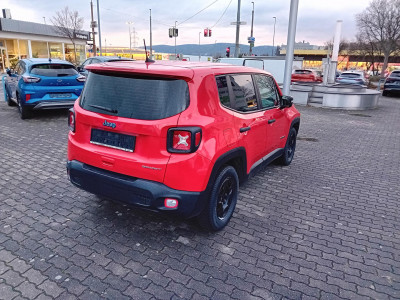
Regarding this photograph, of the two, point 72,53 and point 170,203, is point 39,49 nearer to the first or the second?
point 72,53

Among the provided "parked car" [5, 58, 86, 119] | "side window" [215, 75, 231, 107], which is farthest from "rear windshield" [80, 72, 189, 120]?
"parked car" [5, 58, 86, 119]

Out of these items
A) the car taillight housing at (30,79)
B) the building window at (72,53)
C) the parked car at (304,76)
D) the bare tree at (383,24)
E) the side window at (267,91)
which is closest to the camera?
the side window at (267,91)

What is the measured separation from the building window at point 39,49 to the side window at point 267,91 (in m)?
35.9

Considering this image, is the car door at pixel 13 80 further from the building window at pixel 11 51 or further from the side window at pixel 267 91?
the building window at pixel 11 51

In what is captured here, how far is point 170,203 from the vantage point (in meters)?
2.92

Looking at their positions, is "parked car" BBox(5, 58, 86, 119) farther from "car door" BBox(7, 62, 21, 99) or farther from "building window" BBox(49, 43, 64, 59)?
"building window" BBox(49, 43, 64, 59)

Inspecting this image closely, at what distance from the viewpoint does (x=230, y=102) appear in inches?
136

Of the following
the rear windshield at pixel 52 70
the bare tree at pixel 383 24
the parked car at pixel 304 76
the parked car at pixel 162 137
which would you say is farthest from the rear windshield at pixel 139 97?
the bare tree at pixel 383 24

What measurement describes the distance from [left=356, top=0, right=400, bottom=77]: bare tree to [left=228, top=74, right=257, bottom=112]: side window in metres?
31.7

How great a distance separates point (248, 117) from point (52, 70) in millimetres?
7047

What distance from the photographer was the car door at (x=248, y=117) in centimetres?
354

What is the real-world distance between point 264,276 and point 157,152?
148 centimetres

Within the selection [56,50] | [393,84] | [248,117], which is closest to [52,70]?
[248,117]

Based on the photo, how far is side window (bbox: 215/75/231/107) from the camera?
330 cm
